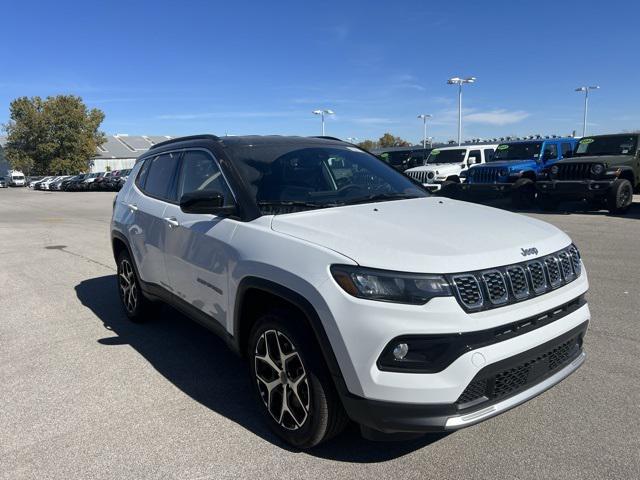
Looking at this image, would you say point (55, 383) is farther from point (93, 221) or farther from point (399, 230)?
point (93, 221)

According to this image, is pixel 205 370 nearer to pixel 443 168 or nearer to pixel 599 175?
pixel 599 175

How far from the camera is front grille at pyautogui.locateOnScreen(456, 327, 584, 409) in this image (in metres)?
2.44

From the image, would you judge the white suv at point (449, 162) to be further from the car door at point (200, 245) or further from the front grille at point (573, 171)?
the car door at point (200, 245)

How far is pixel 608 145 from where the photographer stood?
1431 centimetres

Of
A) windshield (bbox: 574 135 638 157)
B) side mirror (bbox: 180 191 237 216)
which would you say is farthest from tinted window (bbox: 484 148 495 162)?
side mirror (bbox: 180 191 237 216)

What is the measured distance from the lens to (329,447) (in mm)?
2996

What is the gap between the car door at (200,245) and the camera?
341 centimetres

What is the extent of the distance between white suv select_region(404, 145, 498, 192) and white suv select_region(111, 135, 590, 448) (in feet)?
48.0

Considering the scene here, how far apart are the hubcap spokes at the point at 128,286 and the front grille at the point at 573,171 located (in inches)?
483

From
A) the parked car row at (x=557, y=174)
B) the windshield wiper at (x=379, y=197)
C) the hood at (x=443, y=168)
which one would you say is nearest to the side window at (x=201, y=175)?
the windshield wiper at (x=379, y=197)

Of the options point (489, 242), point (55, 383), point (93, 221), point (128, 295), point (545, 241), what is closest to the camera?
point (489, 242)

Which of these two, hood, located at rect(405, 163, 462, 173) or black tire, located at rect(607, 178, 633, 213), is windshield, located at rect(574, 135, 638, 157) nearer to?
black tire, located at rect(607, 178, 633, 213)

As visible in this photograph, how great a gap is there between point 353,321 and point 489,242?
886mm

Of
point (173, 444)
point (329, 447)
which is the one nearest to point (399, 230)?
point (329, 447)
